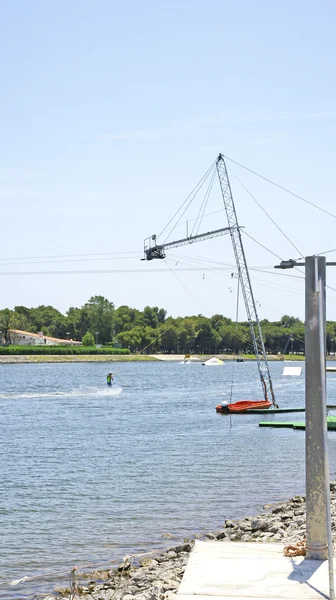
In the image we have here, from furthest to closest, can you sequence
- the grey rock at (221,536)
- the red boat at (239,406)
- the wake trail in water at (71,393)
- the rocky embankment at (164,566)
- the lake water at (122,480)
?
1. the wake trail in water at (71,393)
2. the red boat at (239,406)
3. the lake water at (122,480)
4. the grey rock at (221,536)
5. the rocky embankment at (164,566)

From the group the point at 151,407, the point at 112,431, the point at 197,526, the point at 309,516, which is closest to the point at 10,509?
the point at 197,526

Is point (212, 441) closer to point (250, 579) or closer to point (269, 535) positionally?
point (269, 535)

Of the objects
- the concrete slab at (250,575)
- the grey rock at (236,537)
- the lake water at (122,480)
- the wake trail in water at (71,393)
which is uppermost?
the concrete slab at (250,575)

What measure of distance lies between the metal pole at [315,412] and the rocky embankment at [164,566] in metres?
2.41

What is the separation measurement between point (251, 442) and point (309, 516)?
3242cm

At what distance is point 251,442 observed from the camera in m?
45.3

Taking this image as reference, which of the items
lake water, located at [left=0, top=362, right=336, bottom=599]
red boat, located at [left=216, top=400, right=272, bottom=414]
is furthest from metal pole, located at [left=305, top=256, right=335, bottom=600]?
red boat, located at [left=216, top=400, right=272, bottom=414]

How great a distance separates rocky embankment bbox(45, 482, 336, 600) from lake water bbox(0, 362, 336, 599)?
3.62 ft

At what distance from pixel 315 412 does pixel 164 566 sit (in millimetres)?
5453

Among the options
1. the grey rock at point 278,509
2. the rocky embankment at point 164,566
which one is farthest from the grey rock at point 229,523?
the grey rock at point 278,509

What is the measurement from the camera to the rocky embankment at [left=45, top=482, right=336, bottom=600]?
1428cm

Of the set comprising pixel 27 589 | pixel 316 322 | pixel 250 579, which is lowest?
pixel 27 589

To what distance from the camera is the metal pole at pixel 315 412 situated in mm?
13203

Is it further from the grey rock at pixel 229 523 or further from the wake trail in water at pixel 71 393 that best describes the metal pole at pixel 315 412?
the wake trail in water at pixel 71 393
